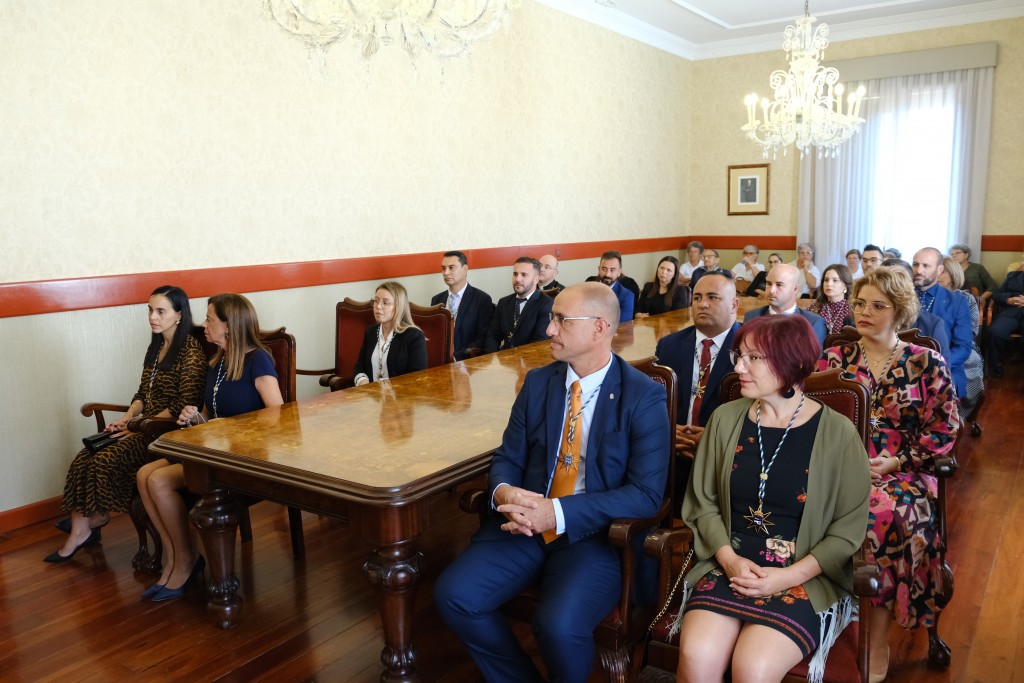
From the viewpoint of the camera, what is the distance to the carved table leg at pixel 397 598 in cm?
230

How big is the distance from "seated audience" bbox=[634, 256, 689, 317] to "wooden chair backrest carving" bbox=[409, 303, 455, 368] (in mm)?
2793

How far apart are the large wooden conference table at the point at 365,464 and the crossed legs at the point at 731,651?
827 millimetres

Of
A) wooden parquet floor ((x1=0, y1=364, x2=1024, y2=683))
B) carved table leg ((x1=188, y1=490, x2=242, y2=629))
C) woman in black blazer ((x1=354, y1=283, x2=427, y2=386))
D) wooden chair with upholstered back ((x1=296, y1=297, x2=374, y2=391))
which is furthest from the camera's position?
wooden chair with upholstered back ((x1=296, y1=297, x2=374, y2=391))

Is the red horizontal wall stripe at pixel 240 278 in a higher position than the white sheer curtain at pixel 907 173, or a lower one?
lower

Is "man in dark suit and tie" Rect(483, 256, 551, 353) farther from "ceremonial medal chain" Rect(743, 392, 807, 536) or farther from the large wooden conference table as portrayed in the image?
"ceremonial medal chain" Rect(743, 392, 807, 536)

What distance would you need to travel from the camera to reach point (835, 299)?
515cm

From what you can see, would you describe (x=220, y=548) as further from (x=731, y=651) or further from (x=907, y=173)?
(x=907, y=173)

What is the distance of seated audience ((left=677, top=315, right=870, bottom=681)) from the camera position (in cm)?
187

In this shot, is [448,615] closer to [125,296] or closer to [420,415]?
[420,415]

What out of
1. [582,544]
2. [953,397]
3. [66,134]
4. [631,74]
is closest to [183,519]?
[582,544]

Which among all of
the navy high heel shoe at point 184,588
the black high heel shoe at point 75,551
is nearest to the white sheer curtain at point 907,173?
the navy high heel shoe at point 184,588

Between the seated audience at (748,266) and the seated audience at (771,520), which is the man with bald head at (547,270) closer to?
the seated audience at (748,266)

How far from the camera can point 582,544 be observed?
7.34ft

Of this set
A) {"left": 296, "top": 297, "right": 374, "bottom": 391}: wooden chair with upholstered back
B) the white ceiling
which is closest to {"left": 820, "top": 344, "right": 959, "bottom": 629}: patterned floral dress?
{"left": 296, "top": 297, "right": 374, "bottom": 391}: wooden chair with upholstered back
